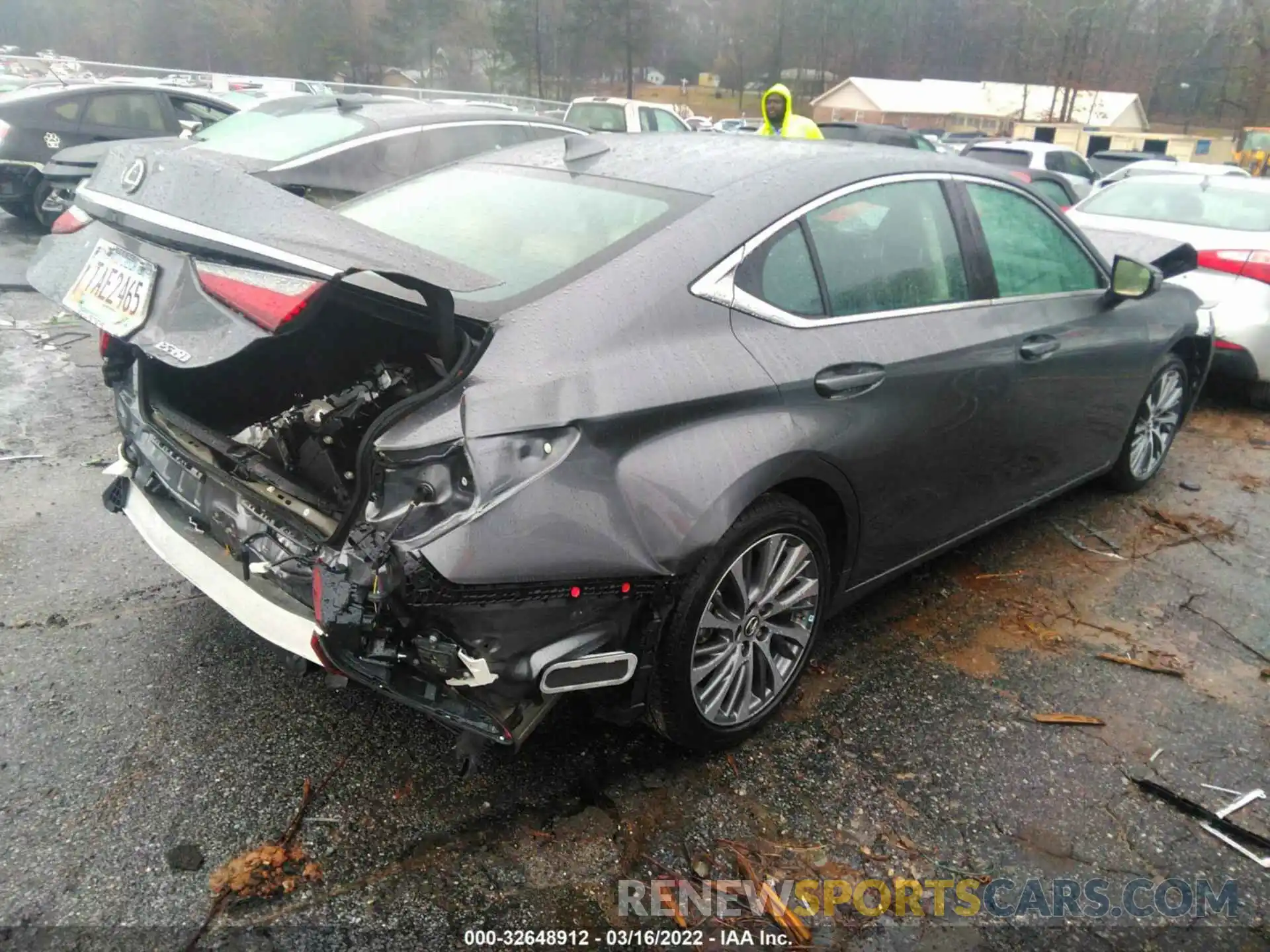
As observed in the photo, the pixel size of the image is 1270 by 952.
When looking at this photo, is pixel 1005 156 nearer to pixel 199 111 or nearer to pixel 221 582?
pixel 199 111

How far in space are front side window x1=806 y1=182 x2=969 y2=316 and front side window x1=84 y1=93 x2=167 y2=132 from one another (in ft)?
34.0

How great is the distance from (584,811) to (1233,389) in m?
6.39

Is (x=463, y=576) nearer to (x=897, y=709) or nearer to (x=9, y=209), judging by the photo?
(x=897, y=709)

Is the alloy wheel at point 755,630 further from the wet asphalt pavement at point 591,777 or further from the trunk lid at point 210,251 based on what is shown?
the trunk lid at point 210,251

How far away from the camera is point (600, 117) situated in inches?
521

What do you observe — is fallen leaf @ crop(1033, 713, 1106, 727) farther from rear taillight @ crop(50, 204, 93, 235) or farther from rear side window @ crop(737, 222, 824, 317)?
rear taillight @ crop(50, 204, 93, 235)

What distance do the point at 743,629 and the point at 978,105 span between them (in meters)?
65.0

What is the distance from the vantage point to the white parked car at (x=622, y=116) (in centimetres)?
1277

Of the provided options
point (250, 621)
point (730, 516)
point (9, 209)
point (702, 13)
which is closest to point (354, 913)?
point (250, 621)

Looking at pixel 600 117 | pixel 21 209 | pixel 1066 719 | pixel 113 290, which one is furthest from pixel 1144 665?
pixel 21 209

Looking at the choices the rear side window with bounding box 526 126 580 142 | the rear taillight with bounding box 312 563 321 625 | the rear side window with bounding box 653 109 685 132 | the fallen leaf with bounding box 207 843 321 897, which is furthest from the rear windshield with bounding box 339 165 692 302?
the rear side window with bounding box 653 109 685 132

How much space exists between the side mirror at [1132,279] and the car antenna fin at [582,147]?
2.23m

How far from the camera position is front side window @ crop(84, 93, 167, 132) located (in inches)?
399

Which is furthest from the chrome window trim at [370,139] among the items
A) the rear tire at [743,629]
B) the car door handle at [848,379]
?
the rear tire at [743,629]
